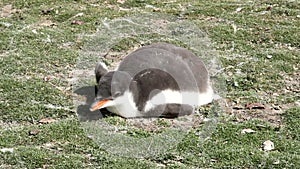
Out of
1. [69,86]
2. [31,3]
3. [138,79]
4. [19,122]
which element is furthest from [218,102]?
[31,3]

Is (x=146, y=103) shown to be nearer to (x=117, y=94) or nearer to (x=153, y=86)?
(x=153, y=86)

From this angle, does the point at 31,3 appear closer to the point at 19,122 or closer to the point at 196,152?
the point at 19,122

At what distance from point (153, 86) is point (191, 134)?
3.13 feet

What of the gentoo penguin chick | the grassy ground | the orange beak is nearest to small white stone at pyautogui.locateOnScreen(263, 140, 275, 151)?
the grassy ground

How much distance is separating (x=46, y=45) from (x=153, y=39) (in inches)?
94.0

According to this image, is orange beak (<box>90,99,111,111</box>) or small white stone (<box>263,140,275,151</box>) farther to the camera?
orange beak (<box>90,99,111,111</box>)

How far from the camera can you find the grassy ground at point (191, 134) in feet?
27.7

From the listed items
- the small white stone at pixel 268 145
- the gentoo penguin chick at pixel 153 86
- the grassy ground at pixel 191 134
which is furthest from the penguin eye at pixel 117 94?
the small white stone at pixel 268 145

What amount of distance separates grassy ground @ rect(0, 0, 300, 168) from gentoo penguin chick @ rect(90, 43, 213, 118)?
2.05ft

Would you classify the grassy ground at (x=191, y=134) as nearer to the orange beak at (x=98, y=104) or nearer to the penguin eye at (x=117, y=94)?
the orange beak at (x=98, y=104)

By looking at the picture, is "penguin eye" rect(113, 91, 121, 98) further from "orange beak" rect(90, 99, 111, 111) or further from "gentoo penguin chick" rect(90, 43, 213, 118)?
"orange beak" rect(90, 99, 111, 111)

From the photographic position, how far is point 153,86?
9414 mm

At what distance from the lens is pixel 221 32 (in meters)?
14.0

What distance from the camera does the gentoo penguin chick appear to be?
30.0 feet
